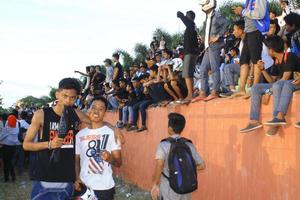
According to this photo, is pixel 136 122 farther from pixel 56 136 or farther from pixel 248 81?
pixel 56 136

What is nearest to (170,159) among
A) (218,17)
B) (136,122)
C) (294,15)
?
(294,15)

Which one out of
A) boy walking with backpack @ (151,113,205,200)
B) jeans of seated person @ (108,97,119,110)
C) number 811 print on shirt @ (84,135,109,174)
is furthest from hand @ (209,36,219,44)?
jeans of seated person @ (108,97,119,110)

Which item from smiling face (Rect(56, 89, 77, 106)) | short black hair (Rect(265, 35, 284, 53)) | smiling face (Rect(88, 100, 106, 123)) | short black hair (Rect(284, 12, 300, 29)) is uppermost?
short black hair (Rect(284, 12, 300, 29))

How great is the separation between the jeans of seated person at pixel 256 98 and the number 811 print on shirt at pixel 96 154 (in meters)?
2.43

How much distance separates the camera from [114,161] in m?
4.62

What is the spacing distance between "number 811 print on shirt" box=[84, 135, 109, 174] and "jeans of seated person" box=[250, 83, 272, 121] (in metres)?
2.43

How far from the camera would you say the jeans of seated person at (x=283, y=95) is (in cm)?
A: 570

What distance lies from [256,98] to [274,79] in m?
0.51

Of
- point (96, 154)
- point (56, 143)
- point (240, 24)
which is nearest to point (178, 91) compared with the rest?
point (240, 24)

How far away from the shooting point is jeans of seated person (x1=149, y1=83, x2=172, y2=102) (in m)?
10.5

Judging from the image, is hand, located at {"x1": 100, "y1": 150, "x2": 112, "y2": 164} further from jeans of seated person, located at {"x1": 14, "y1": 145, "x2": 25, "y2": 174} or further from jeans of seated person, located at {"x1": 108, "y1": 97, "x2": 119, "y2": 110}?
jeans of seated person, located at {"x1": 14, "y1": 145, "x2": 25, "y2": 174}

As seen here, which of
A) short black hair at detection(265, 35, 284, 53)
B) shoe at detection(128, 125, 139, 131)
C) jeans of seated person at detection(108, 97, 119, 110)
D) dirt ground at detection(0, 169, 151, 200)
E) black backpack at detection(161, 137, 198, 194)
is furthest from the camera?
jeans of seated person at detection(108, 97, 119, 110)

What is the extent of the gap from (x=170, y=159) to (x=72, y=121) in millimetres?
1193

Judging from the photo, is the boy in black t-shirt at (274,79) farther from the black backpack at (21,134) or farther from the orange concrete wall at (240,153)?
the black backpack at (21,134)
